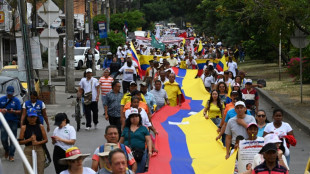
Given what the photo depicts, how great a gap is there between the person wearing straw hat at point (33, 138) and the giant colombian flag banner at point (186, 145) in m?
1.78

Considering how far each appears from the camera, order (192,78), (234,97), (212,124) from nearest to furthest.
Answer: (234,97) → (212,124) → (192,78)

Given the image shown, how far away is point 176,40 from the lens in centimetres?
5600

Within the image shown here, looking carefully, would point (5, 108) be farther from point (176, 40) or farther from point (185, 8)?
point (185, 8)

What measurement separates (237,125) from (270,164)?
12.2ft

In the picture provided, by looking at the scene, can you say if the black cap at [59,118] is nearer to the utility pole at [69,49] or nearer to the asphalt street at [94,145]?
the asphalt street at [94,145]

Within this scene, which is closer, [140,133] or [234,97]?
[140,133]

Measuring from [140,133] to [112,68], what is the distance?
59.8 ft

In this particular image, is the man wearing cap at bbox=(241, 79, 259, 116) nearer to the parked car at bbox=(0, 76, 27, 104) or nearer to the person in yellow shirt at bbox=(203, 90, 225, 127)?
the person in yellow shirt at bbox=(203, 90, 225, 127)

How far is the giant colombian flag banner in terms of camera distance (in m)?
12.2

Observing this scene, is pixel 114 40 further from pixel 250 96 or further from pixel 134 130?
pixel 134 130

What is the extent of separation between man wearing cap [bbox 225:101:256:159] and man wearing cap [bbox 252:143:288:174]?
11.8 ft

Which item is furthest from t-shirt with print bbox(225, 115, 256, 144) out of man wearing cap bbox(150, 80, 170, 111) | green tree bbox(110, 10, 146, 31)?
green tree bbox(110, 10, 146, 31)

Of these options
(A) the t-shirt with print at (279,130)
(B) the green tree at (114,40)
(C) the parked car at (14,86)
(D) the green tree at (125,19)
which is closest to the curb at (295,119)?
(C) the parked car at (14,86)

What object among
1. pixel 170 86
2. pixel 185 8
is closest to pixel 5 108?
pixel 170 86
